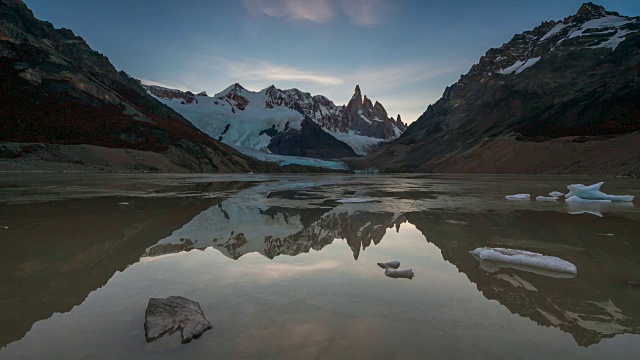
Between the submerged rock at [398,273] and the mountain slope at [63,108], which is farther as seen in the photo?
the mountain slope at [63,108]

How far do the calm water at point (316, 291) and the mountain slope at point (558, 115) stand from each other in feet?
207

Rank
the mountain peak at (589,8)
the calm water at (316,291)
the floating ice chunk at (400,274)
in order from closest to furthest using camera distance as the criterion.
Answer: the calm water at (316,291) → the floating ice chunk at (400,274) → the mountain peak at (589,8)

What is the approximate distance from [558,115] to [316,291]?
121 m

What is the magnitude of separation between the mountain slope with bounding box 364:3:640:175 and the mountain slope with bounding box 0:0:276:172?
79127 mm

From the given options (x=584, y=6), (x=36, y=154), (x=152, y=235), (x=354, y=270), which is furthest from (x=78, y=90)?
(x=584, y=6)

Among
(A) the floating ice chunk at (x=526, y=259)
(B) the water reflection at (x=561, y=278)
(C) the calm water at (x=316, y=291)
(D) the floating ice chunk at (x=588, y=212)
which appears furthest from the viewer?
(D) the floating ice chunk at (x=588, y=212)

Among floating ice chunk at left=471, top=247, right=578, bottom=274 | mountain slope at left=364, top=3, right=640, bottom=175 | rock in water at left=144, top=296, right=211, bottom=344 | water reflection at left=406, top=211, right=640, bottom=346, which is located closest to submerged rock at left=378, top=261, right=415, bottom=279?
water reflection at left=406, top=211, right=640, bottom=346

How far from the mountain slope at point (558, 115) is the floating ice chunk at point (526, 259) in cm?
6346

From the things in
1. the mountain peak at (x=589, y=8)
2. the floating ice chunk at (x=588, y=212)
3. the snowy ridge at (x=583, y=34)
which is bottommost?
the floating ice chunk at (x=588, y=212)

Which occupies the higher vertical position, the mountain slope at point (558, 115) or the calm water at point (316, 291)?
the mountain slope at point (558, 115)

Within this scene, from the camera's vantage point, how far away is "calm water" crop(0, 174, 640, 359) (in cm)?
396

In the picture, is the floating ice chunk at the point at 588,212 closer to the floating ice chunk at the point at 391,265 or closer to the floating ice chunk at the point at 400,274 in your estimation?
the floating ice chunk at the point at 391,265

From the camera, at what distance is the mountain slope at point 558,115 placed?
248 feet

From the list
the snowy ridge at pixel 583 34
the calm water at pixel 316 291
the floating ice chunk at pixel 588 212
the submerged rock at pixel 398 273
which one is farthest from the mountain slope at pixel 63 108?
the snowy ridge at pixel 583 34
